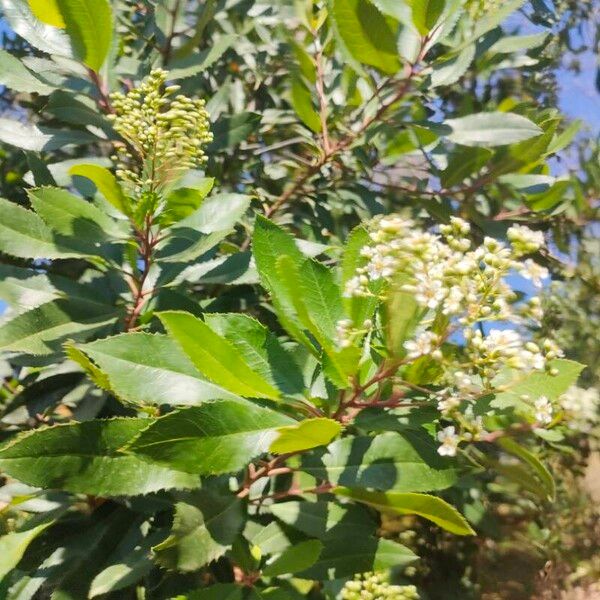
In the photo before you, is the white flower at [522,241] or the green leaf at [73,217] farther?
the green leaf at [73,217]

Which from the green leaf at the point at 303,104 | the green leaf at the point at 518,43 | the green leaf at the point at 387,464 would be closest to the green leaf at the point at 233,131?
the green leaf at the point at 303,104

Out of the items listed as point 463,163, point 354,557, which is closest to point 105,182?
point 354,557

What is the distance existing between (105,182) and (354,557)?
2.97 feet

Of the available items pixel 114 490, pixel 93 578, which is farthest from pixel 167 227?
pixel 93 578

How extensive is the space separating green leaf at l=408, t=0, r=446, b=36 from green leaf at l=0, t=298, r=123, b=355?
0.94 m

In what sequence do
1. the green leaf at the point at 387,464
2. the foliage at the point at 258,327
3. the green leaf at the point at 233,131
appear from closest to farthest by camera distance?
the foliage at the point at 258,327, the green leaf at the point at 387,464, the green leaf at the point at 233,131

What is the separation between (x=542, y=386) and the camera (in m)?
1.36

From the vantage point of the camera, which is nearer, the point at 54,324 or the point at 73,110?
the point at 54,324

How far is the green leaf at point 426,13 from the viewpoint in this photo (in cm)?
167

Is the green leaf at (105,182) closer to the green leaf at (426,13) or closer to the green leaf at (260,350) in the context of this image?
the green leaf at (260,350)

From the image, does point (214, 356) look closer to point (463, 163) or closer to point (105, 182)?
point (105, 182)

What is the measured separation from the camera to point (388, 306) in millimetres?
1233

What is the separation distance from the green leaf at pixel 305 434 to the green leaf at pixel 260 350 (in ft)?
0.65

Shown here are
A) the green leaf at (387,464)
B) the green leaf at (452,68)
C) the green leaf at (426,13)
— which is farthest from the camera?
the green leaf at (452,68)
